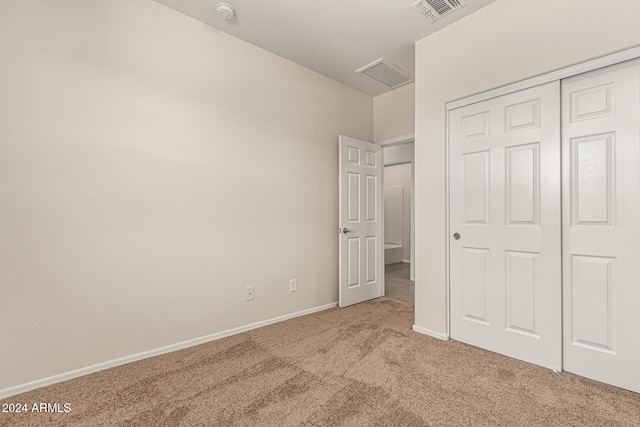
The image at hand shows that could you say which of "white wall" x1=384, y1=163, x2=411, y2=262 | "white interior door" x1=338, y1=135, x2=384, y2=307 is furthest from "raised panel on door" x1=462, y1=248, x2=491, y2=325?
"white wall" x1=384, y1=163, x2=411, y2=262

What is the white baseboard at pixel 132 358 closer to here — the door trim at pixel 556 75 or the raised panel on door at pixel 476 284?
the raised panel on door at pixel 476 284

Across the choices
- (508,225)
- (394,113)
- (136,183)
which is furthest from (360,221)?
(136,183)

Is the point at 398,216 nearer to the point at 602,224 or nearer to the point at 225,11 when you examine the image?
the point at 602,224

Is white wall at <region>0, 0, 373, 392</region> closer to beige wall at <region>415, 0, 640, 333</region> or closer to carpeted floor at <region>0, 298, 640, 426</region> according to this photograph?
carpeted floor at <region>0, 298, 640, 426</region>

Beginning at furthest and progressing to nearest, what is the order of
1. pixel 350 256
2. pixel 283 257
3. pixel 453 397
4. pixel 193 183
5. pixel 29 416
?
pixel 350 256, pixel 283 257, pixel 193 183, pixel 453 397, pixel 29 416

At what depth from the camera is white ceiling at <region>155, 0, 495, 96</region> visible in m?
2.38

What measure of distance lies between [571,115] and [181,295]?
318 centimetres

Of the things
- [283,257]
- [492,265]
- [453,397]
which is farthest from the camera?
[283,257]

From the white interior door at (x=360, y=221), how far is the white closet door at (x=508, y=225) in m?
1.27

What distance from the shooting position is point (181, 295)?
2.47 m

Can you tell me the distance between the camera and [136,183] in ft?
7.39

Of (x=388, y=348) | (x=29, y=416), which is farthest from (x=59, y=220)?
(x=388, y=348)

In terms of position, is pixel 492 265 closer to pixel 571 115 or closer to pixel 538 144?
pixel 538 144

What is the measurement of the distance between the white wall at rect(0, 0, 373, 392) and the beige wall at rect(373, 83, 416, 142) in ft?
4.17
